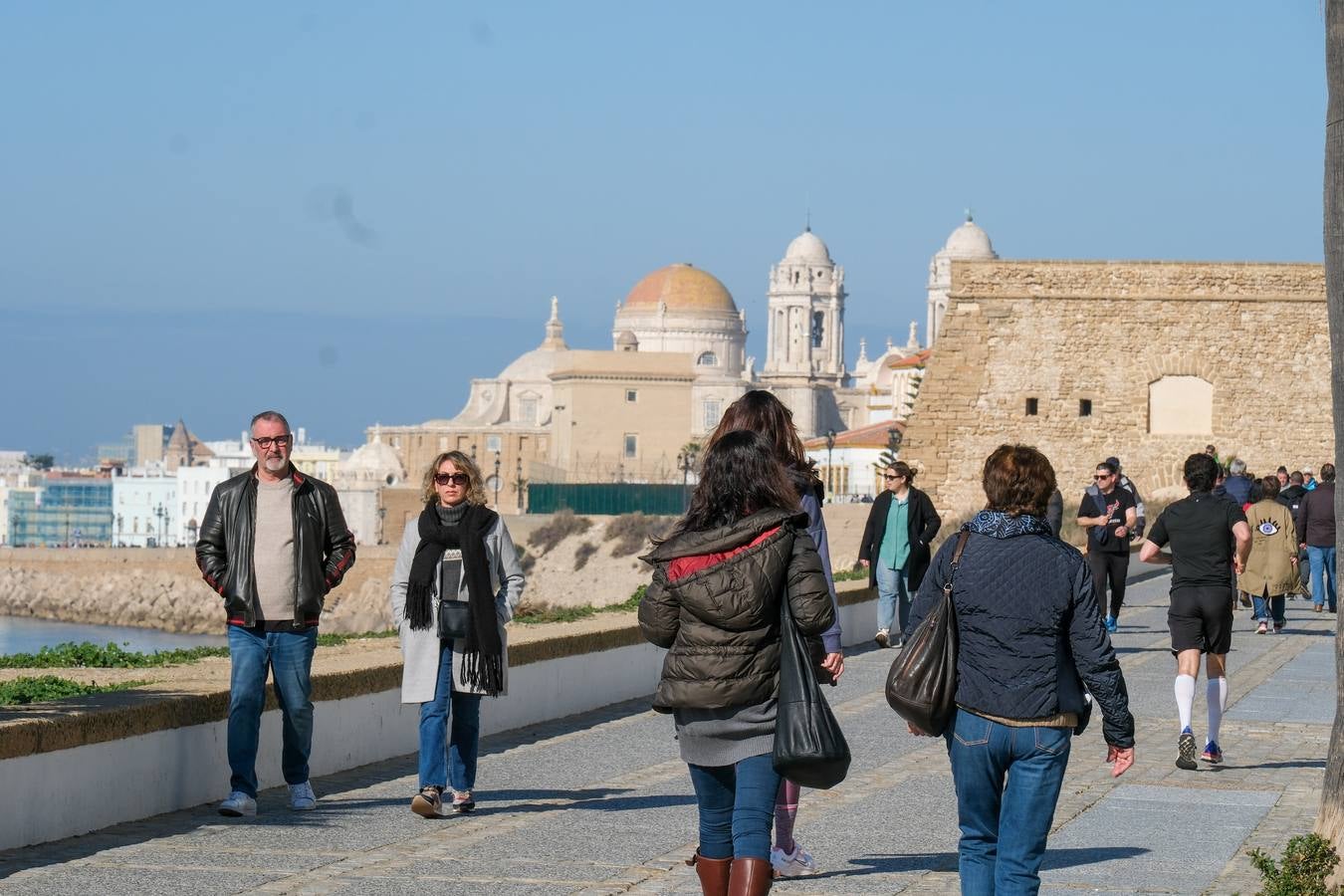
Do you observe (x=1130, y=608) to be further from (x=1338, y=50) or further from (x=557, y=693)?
(x=1338, y=50)

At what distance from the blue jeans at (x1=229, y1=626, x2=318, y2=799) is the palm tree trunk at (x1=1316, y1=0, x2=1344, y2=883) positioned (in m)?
3.58

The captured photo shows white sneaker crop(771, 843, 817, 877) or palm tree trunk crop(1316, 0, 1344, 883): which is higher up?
palm tree trunk crop(1316, 0, 1344, 883)

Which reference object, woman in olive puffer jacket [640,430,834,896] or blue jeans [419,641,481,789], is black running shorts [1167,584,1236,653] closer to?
blue jeans [419,641,481,789]

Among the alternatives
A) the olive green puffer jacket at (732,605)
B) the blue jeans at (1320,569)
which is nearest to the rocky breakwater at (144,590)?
the blue jeans at (1320,569)

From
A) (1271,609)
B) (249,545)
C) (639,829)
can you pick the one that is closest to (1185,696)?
(639,829)

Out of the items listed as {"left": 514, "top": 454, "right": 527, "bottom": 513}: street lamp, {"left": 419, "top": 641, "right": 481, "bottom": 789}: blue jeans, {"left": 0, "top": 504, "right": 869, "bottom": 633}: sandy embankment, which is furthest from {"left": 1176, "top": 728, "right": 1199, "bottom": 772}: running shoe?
{"left": 514, "top": 454, "right": 527, "bottom": 513}: street lamp

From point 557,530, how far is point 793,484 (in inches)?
2678

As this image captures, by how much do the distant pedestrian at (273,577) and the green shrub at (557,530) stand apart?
64.6 metres

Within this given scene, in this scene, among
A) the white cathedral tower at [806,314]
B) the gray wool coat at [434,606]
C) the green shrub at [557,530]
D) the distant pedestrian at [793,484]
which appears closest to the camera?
the distant pedestrian at [793,484]

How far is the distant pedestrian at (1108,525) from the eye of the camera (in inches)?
566

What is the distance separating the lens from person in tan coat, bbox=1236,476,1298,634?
50.5ft

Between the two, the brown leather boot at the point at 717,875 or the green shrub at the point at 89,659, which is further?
the green shrub at the point at 89,659

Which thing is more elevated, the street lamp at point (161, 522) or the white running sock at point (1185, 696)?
the street lamp at point (161, 522)

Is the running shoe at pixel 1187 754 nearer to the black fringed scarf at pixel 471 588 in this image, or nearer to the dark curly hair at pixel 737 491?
the black fringed scarf at pixel 471 588
